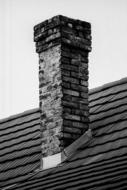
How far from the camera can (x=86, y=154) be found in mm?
9617

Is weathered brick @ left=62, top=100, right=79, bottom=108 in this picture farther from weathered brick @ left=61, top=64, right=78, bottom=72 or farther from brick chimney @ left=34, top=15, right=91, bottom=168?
weathered brick @ left=61, top=64, right=78, bottom=72

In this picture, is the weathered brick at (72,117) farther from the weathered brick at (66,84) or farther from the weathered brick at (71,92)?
the weathered brick at (66,84)

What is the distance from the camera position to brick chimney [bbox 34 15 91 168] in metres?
10.0

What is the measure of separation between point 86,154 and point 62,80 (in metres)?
1.27

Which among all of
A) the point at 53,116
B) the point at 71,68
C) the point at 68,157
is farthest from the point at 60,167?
the point at 71,68

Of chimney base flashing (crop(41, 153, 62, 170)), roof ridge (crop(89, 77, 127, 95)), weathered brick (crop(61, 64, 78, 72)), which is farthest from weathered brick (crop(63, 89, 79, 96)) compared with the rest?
roof ridge (crop(89, 77, 127, 95))

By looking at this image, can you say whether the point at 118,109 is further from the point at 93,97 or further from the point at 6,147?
the point at 6,147

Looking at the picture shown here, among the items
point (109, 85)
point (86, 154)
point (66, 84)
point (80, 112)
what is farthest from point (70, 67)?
point (109, 85)

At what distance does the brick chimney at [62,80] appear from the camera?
32.9 ft

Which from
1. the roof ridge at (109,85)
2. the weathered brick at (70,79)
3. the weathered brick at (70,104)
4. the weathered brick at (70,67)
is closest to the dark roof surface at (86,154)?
the roof ridge at (109,85)

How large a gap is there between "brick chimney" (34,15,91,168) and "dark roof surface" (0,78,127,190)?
0.33 m

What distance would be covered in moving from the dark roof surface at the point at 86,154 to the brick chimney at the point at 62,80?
33cm

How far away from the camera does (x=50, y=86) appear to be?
10305 millimetres

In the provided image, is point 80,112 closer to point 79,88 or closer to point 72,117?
point 72,117
